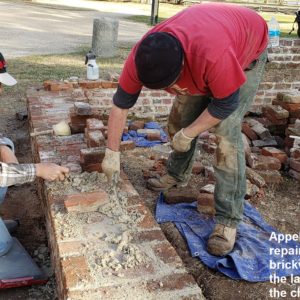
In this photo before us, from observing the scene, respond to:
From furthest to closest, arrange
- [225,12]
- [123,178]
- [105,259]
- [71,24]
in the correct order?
[71,24] < [123,178] < [225,12] < [105,259]

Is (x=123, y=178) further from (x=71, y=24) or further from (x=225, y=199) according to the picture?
(x=71, y=24)

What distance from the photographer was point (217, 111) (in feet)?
6.91

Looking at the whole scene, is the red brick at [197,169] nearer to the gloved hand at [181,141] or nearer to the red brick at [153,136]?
the red brick at [153,136]

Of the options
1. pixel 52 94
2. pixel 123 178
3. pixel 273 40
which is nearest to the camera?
pixel 123 178

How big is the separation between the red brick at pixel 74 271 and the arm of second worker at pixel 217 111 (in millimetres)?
923

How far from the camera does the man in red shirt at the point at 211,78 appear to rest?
1856 mm

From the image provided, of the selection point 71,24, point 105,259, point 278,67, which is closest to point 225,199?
point 105,259

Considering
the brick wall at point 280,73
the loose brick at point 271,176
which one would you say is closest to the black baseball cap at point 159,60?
the loose brick at point 271,176

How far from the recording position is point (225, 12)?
7.23ft

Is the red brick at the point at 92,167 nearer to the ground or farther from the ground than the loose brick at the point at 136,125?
farther from the ground

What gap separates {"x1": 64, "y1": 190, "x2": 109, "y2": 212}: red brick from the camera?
7.43ft

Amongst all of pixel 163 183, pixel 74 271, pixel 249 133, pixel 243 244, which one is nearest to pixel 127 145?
pixel 163 183

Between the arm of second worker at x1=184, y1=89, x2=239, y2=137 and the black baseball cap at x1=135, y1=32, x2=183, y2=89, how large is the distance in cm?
33

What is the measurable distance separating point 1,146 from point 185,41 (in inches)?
60.3
